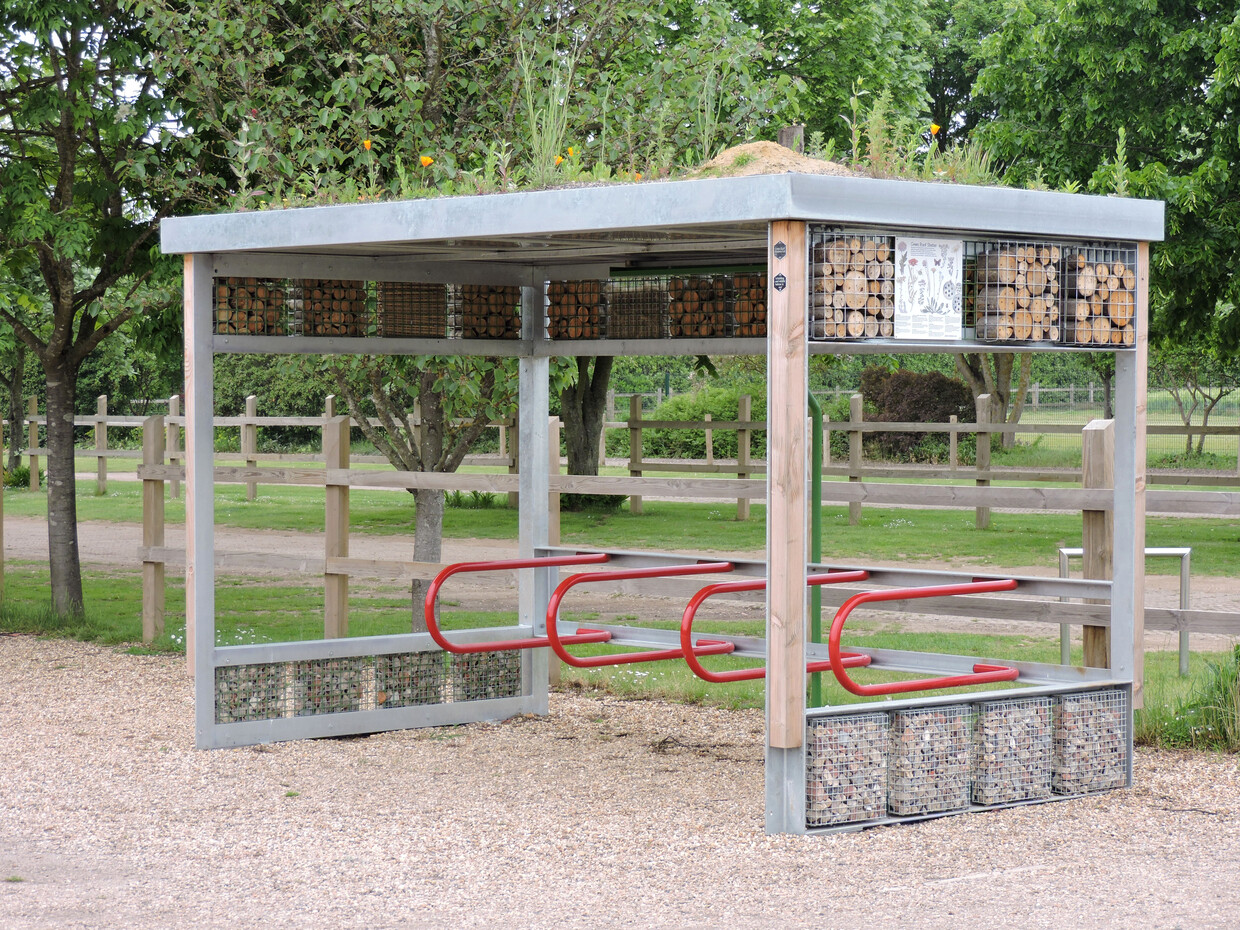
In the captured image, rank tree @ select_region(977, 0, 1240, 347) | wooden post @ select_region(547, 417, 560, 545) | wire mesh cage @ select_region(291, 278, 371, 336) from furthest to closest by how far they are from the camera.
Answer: tree @ select_region(977, 0, 1240, 347), wooden post @ select_region(547, 417, 560, 545), wire mesh cage @ select_region(291, 278, 371, 336)

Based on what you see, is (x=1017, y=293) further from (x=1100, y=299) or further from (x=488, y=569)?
(x=488, y=569)

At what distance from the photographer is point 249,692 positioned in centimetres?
840

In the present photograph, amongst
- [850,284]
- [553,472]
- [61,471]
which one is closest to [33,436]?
[61,471]

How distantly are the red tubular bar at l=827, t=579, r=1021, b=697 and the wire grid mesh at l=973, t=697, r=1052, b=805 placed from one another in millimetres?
135

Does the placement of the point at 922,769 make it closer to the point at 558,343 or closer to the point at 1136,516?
the point at 1136,516

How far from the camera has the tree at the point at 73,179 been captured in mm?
10930

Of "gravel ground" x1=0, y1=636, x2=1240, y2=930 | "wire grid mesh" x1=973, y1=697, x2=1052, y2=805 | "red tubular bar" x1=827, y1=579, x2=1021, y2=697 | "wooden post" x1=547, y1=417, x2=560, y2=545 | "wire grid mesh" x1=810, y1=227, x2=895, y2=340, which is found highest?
"wire grid mesh" x1=810, y1=227, x2=895, y2=340

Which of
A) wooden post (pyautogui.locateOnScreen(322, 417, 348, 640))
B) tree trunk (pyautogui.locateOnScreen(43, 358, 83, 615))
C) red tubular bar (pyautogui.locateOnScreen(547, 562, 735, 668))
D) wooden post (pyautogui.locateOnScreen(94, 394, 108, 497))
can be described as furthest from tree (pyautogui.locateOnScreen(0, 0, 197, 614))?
wooden post (pyautogui.locateOnScreen(94, 394, 108, 497))

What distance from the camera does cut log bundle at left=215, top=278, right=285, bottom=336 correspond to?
8.39 metres

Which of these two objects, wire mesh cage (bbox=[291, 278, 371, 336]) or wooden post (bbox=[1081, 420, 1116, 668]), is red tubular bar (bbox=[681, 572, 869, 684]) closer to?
wooden post (bbox=[1081, 420, 1116, 668])

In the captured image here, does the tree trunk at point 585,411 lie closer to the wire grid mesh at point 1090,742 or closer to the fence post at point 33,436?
the fence post at point 33,436

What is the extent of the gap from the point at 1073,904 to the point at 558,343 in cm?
464

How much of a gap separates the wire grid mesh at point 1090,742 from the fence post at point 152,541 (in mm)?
6968

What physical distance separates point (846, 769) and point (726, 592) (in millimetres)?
1083
